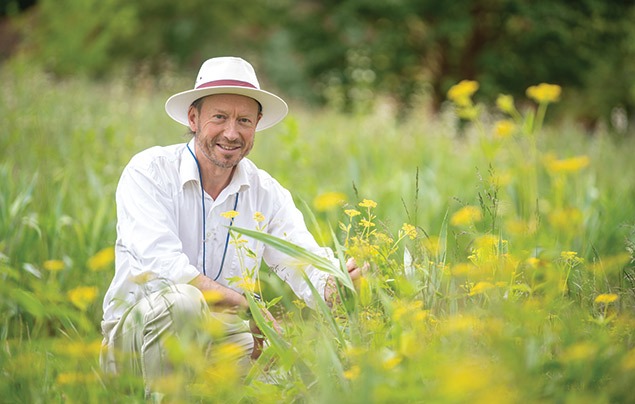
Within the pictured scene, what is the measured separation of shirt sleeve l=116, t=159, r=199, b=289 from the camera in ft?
7.45

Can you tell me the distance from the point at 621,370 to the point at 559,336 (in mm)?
248

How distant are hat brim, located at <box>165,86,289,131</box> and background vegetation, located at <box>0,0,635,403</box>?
47 centimetres

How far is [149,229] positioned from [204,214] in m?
0.28

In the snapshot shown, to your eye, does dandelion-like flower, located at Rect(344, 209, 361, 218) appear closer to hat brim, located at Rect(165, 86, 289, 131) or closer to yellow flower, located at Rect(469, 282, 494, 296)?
yellow flower, located at Rect(469, 282, 494, 296)

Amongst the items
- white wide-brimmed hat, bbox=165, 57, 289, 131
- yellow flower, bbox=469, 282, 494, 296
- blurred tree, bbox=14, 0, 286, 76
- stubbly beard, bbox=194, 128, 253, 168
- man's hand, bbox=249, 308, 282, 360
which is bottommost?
man's hand, bbox=249, 308, 282, 360

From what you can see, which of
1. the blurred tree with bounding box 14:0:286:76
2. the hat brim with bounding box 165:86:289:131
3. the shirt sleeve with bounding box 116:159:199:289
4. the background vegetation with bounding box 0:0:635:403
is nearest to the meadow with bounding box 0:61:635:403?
the background vegetation with bounding box 0:0:635:403

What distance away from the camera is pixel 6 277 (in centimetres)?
310

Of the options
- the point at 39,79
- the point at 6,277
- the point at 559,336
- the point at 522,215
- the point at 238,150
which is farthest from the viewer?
the point at 39,79

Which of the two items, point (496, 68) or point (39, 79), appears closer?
point (39, 79)

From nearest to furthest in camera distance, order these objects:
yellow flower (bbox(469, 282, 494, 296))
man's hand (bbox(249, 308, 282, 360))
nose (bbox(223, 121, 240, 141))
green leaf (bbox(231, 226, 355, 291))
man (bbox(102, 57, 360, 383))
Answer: yellow flower (bbox(469, 282, 494, 296)) < green leaf (bbox(231, 226, 355, 291)) < man's hand (bbox(249, 308, 282, 360)) < man (bbox(102, 57, 360, 383)) < nose (bbox(223, 121, 240, 141))

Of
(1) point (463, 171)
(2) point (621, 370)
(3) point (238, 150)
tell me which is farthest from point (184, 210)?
(1) point (463, 171)

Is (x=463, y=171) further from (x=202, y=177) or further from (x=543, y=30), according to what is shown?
(x=543, y=30)

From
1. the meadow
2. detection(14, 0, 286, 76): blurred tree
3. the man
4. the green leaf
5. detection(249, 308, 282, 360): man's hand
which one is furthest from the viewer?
detection(14, 0, 286, 76): blurred tree

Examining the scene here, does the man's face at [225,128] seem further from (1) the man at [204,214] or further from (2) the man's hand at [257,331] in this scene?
(2) the man's hand at [257,331]
